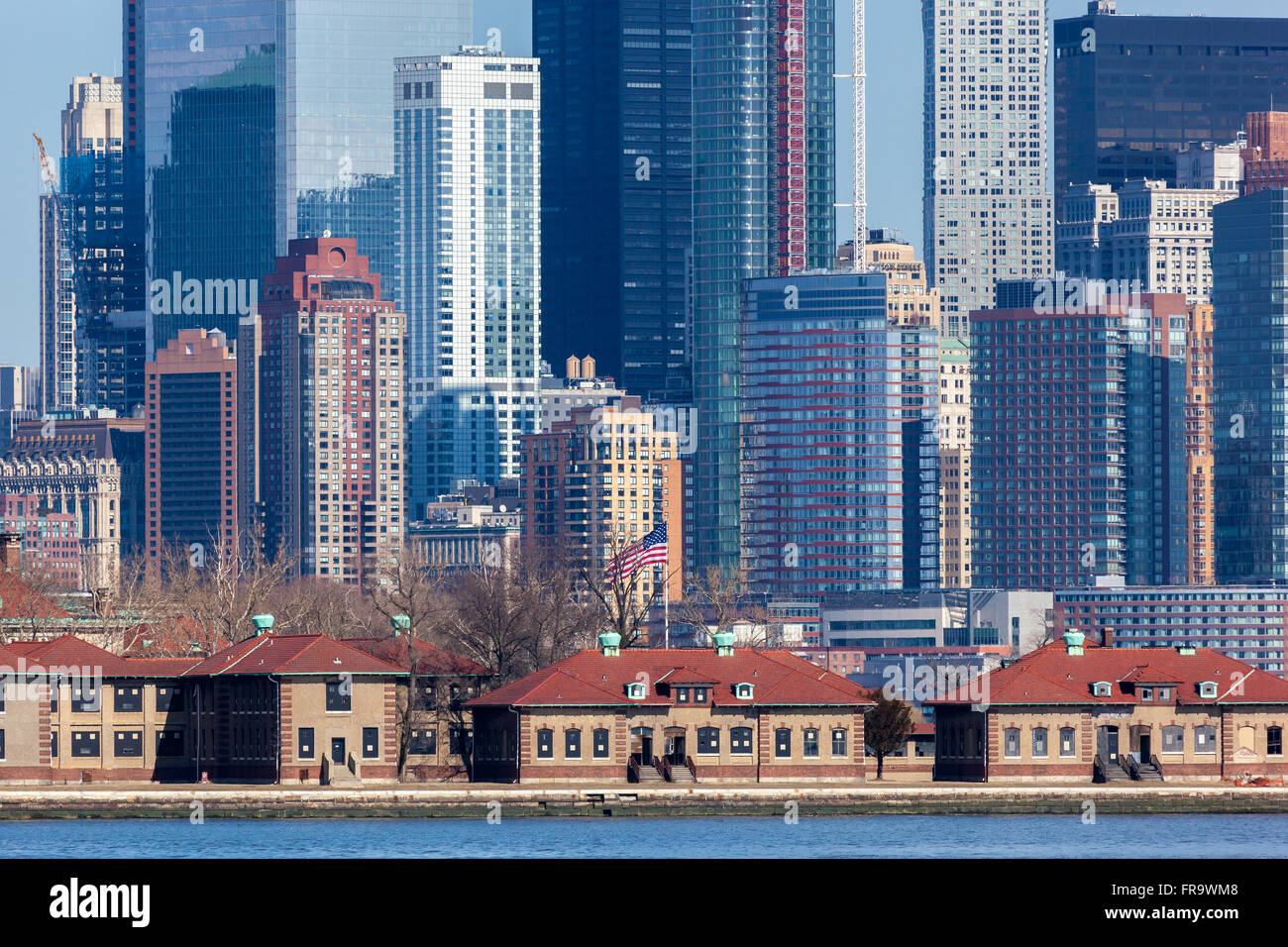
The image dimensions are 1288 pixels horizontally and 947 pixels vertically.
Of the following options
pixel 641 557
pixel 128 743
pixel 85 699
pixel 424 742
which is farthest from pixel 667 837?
pixel 641 557

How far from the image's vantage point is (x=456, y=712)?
100312 mm

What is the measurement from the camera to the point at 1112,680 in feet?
332

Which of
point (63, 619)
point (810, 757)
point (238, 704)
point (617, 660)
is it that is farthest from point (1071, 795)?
point (63, 619)

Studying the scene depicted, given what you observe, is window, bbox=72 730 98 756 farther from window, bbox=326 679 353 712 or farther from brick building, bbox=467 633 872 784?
brick building, bbox=467 633 872 784

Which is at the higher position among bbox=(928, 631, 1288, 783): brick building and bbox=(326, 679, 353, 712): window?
bbox=(326, 679, 353, 712): window

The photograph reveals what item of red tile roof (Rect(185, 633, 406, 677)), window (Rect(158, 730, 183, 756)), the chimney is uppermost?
the chimney

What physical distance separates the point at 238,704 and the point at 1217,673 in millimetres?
36375

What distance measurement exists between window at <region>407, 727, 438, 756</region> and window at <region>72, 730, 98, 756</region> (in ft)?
37.2

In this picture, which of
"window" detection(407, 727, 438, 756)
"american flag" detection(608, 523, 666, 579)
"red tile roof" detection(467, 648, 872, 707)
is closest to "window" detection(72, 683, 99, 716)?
"window" detection(407, 727, 438, 756)

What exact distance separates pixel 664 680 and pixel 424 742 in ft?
32.7

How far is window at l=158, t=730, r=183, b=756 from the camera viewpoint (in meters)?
98.5

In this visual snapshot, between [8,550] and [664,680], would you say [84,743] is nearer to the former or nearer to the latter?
[664,680]

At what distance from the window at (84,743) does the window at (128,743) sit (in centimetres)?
75

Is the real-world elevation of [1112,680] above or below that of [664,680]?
below
